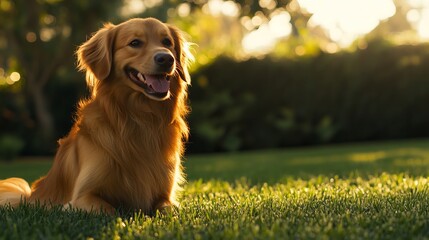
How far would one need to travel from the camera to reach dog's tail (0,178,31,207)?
17.4ft

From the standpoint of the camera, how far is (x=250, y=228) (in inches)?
149

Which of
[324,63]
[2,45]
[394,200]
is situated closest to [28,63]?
[324,63]

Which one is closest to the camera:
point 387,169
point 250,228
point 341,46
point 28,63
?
point 250,228

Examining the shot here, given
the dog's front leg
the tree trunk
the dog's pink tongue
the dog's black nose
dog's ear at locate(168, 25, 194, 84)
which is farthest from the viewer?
the tree trunk

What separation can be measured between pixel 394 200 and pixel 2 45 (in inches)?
1059

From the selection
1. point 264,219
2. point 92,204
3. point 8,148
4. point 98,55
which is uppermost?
point 98,55

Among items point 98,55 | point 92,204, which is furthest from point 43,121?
point 92,204

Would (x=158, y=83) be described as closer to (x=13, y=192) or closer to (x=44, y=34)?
(x=13, y=192)

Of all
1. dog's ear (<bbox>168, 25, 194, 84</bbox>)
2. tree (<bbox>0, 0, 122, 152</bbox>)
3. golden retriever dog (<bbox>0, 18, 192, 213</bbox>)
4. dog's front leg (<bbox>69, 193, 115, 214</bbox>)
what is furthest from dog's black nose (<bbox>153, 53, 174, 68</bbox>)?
tree (<bbox>0, 0, 122, 152</bbox>)

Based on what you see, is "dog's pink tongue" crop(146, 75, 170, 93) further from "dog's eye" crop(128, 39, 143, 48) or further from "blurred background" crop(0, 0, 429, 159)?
"blurred background" crop(0, 0, 429, 159)

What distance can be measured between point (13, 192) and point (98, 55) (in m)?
1.50

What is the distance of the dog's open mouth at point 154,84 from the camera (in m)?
4.88

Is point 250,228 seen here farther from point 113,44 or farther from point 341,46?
point 341,46

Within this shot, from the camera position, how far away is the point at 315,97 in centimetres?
1872
